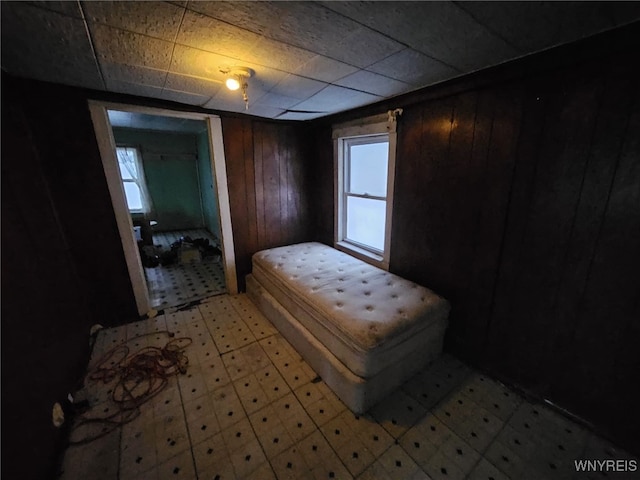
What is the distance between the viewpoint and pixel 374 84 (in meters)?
1.87

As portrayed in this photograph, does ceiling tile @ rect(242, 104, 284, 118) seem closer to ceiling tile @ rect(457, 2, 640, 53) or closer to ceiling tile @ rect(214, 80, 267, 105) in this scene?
ceiling tile @ rect(214, 80, 267, 105)

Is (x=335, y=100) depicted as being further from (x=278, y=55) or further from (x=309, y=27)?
(x=309, y=27)

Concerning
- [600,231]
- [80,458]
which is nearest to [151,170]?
[80,458]

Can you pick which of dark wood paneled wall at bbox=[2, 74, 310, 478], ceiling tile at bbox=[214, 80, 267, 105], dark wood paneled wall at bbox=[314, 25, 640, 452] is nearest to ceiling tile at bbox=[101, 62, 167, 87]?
ceiling tile at bbox=[214, 80, 267, 105]

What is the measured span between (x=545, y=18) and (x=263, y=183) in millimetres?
2747

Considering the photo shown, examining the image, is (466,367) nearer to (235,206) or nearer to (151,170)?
(235,206)

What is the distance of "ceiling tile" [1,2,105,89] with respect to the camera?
1060mm

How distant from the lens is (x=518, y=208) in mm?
1649

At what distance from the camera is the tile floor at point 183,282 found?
310 centimetres

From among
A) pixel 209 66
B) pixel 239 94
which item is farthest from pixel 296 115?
pixel 209 66

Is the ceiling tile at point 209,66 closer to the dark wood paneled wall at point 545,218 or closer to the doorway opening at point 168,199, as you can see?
the doorway opening at point 168,199

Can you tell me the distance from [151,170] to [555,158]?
282 inches

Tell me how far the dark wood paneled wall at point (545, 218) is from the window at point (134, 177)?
20.1 ft

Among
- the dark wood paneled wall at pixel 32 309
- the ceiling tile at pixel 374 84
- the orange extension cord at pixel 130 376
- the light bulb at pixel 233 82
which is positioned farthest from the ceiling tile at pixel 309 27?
the orange extension cord at pixel 130 376
